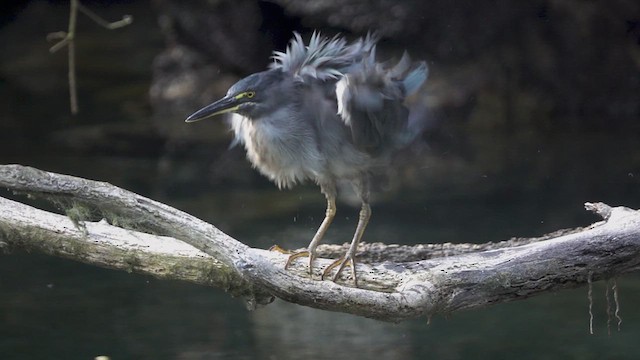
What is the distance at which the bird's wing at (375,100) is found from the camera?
3070 millimetres

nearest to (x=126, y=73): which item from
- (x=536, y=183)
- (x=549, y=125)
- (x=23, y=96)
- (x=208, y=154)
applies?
(x=23, y=96)

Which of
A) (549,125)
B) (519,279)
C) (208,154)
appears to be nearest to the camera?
(519,279)

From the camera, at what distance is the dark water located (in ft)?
15.0

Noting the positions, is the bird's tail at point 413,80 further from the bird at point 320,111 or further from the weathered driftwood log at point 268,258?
the weathered driftwood log at point 268,258

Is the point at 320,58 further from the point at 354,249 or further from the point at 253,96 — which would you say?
the point at 354,249

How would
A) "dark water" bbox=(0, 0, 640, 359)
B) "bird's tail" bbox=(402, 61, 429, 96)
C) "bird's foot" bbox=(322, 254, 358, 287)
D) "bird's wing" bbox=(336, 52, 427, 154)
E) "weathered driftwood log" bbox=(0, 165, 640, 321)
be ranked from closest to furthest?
"weathered driftwood log" bbox=(0, 165, 640, 321) < "bird's foot" bbox=(322, 254, 358, 287) < "bird's wing" bbox=(336, 52, 427, 154) < "bird's tail" bbox=(402, 61, 429, 96) < "dark water" bbox=(0, 0, 640, 359)

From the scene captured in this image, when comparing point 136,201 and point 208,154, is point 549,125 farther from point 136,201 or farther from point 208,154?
point 136,201

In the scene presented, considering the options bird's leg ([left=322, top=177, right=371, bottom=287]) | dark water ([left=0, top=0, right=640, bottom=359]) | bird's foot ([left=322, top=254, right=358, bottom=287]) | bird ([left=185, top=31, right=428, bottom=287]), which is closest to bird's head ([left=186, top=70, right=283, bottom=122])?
bird ([left=185, top=31, right=428, bottom=287])

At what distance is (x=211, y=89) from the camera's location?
985cm

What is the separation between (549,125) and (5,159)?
4764 millimetres

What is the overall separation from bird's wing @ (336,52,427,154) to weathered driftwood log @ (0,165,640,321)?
1.49 feet

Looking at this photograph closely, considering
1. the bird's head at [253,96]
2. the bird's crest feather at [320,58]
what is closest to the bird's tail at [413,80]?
the bird's crest feather at [320,58]

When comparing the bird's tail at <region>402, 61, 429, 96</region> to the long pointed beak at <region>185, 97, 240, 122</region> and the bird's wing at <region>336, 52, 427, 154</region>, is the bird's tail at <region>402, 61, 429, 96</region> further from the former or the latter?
the long pointed beak at <region>185, 97, 240, 122</region>

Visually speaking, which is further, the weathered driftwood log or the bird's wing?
the bird's wing
